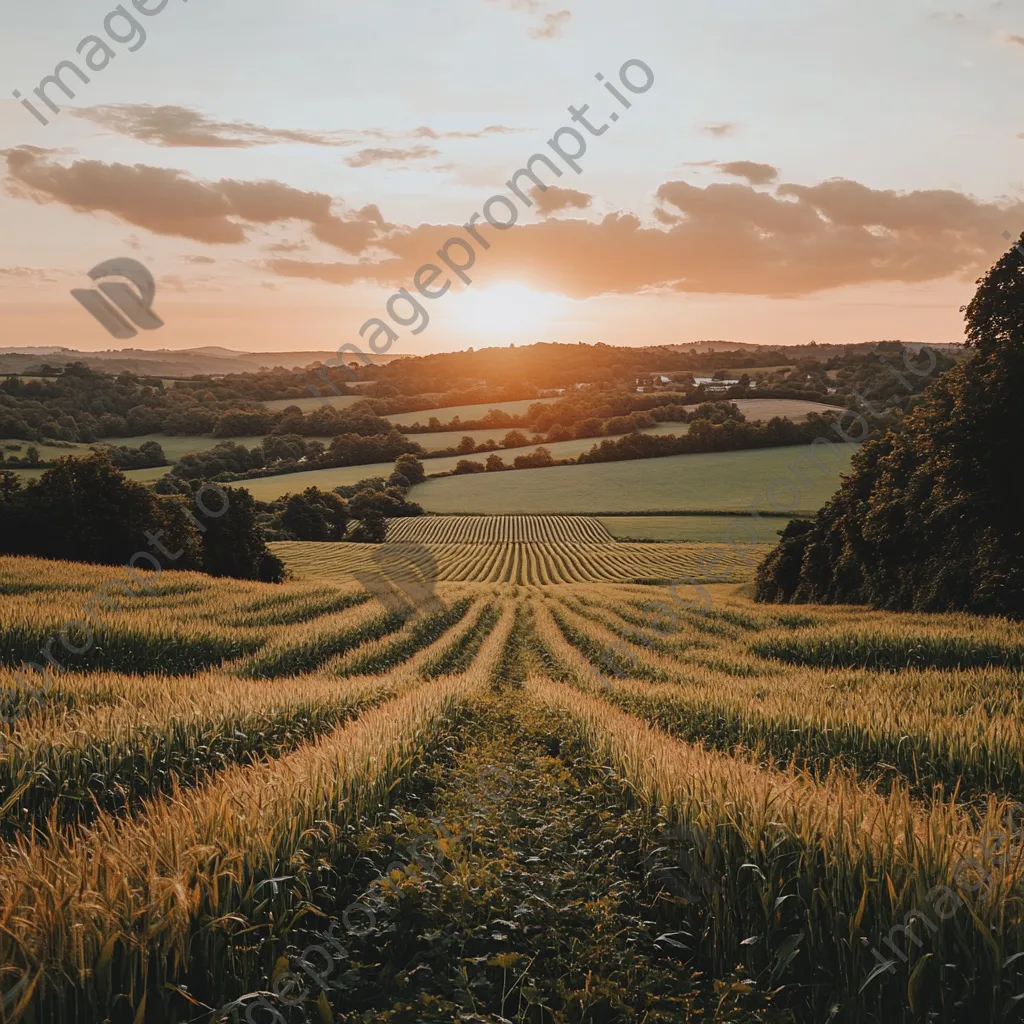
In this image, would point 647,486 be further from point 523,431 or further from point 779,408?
point 523,431

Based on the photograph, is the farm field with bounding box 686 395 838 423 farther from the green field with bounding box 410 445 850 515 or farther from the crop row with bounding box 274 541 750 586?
the crop row with bounding box 274 541 750 586

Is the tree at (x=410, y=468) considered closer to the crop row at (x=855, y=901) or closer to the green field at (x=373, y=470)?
the green field at (x=373, y=470)

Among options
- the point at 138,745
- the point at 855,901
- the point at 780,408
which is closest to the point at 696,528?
the point at 780,408

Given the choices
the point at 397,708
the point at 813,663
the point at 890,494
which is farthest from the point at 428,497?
the point at 397,708

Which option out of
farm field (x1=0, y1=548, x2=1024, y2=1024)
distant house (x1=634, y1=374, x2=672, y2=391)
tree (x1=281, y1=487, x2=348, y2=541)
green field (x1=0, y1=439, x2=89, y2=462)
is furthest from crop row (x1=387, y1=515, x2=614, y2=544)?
farm field (x1=0, y1=548, x2=1024, y2=1024)

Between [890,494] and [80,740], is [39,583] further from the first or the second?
[890,494]
